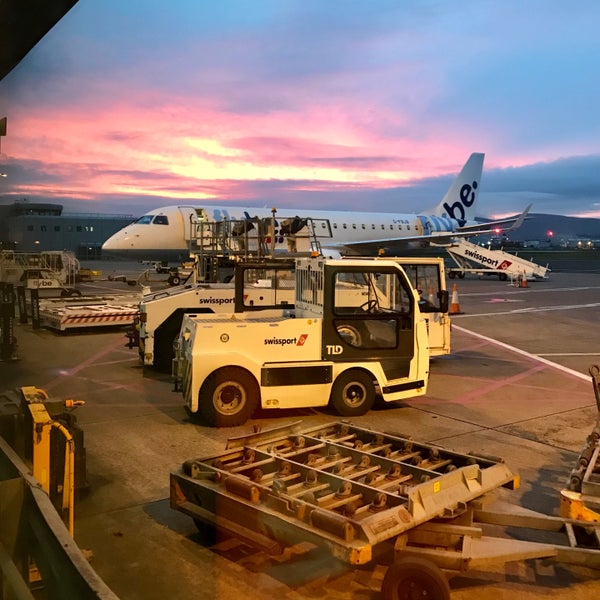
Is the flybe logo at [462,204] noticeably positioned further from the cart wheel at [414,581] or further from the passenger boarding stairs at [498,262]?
the cart wheel at [414,581]

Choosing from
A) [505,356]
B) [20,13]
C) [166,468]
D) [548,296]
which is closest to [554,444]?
[166,468]

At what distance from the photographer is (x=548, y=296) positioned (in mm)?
28688

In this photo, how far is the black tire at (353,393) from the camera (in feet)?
28.4

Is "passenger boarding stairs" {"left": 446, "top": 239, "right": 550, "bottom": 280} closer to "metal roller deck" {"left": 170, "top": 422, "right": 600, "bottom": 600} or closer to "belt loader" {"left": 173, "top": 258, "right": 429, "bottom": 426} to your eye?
"belt loader" {"left": 173, "top": 258, "right": 429, "bottom": 426}

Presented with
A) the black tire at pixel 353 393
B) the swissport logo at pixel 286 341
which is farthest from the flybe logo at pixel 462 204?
the swissport logo at pixel 286 341

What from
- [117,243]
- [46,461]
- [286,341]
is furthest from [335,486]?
[117,243]

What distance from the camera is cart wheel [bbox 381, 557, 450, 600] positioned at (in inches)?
151

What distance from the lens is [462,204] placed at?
45.1 m

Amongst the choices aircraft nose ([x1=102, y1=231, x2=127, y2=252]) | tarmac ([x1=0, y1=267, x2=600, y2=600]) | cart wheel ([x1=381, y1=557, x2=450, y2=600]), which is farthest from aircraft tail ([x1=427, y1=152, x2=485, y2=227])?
cart wheel ([x1=381, y1=557, x2=450, y2=600])

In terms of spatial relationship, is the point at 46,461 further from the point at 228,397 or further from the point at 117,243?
the point at 117,243

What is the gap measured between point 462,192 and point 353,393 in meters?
39.1

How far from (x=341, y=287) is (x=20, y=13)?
7974 mm

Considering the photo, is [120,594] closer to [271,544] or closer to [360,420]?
[271,544]

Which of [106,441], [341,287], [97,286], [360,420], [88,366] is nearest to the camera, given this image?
[106,441]
